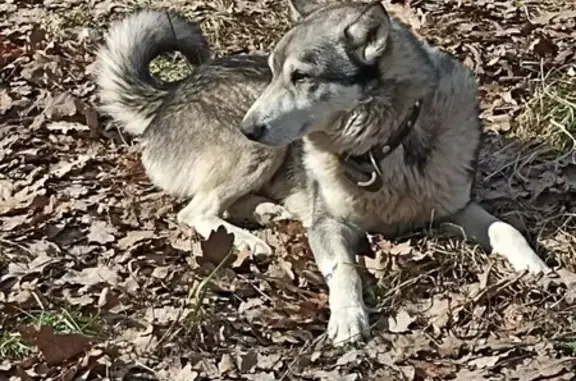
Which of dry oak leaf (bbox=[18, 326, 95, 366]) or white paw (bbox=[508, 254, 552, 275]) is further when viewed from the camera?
white paw (bbox=[508, 254, 552, 275])

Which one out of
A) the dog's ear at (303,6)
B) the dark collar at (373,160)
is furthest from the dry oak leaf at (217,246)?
the dog's ear at (303,6)

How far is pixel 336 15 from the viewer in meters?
3.98

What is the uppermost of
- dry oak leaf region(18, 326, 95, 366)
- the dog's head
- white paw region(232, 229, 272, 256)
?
the dog's head

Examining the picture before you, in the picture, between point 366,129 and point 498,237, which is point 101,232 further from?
point 498,237

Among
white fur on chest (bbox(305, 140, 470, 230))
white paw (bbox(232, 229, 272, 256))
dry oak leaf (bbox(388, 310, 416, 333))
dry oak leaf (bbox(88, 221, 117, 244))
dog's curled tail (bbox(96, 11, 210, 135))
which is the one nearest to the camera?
dry oak leaf (bbox(388, 310, 416, 333))

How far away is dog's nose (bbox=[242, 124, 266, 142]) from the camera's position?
12.6ft

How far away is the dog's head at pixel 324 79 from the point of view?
383 cm

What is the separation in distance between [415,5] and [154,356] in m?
3.79

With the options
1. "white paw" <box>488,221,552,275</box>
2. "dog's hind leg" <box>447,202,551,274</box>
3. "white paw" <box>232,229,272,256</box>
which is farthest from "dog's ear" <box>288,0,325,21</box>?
"white paw" <box>488,221,552,275</box>

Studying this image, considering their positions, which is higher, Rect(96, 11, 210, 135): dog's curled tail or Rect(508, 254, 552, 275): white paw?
Rect(96, 11, 210, 135): dog's curled tail

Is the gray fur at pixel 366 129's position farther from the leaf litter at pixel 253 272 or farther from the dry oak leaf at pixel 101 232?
the dry oak leaf at pixel 101 232

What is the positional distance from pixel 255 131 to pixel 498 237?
3.48 feet

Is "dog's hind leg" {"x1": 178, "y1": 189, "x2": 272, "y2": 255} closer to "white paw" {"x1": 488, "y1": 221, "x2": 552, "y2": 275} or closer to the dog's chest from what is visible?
the dog's chest

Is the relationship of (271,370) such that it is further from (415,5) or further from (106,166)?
(415,5)
